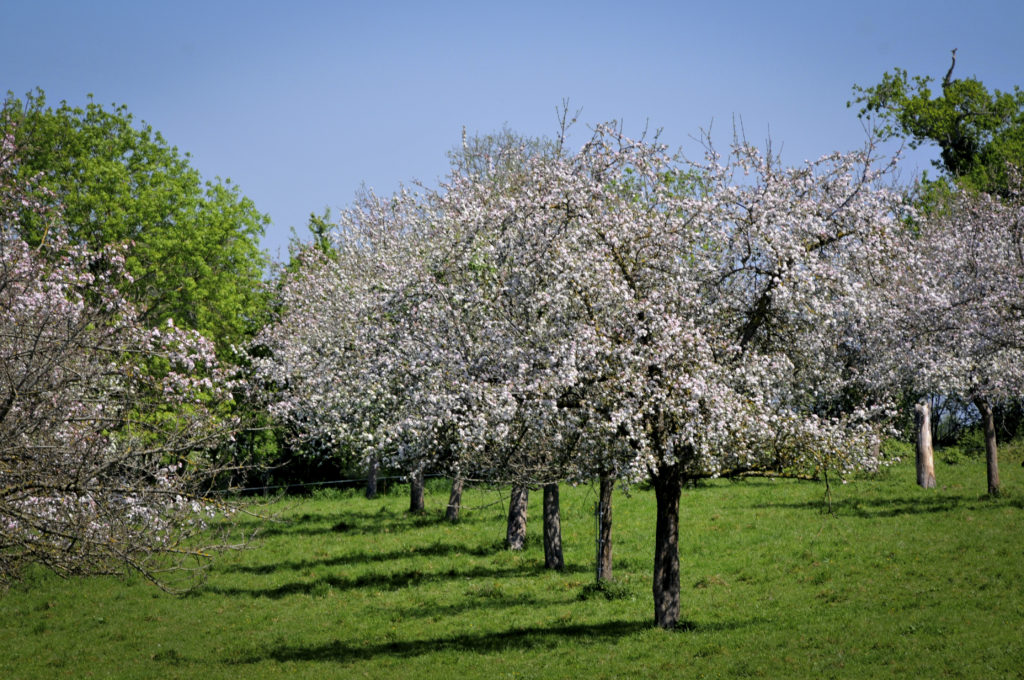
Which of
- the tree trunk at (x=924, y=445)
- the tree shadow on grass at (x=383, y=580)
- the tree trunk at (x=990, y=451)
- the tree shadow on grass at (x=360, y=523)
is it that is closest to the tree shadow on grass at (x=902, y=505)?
the tree trunk at (x=990, y=451)

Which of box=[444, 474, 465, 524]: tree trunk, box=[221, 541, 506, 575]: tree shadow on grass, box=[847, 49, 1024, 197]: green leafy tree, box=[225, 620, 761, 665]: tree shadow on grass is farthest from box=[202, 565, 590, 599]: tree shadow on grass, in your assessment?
box=[847, 49, 1024, 197]: green leafy tree

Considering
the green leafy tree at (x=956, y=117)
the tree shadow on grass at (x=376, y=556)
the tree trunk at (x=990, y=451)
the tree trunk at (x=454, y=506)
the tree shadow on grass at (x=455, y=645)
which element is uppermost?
the green leafy tree at (x=956, y=117)

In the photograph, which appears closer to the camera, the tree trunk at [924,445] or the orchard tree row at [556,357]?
the orchard tree row at [556,357]

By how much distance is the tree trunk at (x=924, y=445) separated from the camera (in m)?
37.3

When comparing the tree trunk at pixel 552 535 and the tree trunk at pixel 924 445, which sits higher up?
the tree trunk at pixel 924 445

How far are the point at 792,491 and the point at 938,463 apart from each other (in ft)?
38.7

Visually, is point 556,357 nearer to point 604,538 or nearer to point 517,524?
point 604,538

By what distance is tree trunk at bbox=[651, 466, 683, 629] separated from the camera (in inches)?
830

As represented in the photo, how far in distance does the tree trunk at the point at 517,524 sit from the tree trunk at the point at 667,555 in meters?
11.4

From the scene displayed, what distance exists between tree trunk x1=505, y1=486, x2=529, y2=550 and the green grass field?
705 mm

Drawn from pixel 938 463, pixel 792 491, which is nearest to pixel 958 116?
pixel 938 463

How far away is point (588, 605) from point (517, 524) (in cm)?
847

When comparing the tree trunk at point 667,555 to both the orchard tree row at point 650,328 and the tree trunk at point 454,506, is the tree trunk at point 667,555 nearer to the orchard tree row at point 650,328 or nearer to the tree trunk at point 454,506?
the orchard tree row at point 650,328

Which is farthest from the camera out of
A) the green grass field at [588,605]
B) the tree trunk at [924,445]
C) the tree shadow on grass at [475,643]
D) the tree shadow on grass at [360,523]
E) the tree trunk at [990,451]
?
the tree shadow on grass at [360,523]
